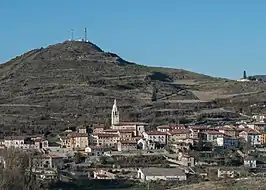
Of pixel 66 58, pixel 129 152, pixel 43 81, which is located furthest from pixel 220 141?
pixel 66 58

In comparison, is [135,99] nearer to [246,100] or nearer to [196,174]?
[246,100]

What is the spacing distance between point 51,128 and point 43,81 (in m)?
24.9

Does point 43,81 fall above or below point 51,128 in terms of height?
above

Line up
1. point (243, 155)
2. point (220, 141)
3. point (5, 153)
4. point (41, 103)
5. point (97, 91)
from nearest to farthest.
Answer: point (5, 153)
point (243, 155)
point (220, 141)
point (41, 103)
point (97, 91)

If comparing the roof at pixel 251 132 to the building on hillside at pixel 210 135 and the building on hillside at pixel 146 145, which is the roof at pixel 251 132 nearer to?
the building on hillside at pixel 210 135

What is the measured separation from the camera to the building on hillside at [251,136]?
43.7m

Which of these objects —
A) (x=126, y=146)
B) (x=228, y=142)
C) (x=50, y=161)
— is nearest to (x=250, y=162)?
(x=228, y=142)

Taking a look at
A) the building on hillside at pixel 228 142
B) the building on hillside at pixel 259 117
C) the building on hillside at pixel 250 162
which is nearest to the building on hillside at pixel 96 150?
the building on hillside at pixel 228 142

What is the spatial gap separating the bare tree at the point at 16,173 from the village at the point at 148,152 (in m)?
6.52

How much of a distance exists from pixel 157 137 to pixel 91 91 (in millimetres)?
25322

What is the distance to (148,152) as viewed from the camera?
3903 centimetres

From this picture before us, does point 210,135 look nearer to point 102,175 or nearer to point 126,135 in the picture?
point 126,135

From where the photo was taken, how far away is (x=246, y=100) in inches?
2491

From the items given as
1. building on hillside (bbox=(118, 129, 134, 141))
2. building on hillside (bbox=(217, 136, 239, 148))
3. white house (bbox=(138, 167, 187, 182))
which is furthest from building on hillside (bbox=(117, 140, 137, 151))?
white house (bbox=(138, 167, 187, 182))
